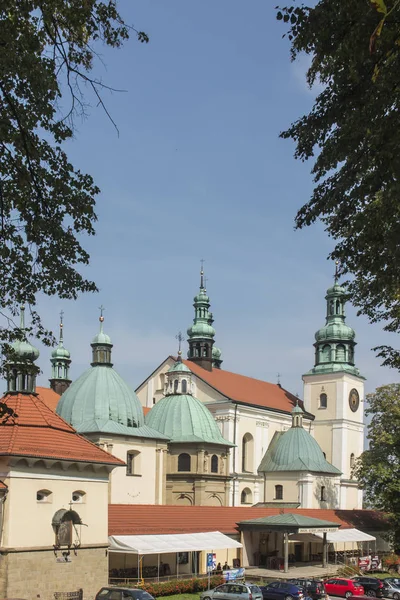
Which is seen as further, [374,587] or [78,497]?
[374,587]

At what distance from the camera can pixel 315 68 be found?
15000mm

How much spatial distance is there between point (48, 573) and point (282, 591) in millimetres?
9451

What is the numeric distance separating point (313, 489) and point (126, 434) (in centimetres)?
2032

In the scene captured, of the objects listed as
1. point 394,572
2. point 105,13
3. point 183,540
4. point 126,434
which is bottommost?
point 394,572

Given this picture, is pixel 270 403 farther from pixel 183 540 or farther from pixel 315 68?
pixel 315 68

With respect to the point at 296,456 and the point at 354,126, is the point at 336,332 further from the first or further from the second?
the point at 354,126

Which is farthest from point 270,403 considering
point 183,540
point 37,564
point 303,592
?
point 37,564

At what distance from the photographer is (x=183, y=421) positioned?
185 ft

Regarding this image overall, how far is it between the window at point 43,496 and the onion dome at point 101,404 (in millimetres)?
19638

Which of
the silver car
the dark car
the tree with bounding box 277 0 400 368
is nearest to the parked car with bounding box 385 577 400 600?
the silver car

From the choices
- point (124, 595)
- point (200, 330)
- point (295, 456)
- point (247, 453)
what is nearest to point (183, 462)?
point (295, 456)

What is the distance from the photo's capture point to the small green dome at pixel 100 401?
1984 inches

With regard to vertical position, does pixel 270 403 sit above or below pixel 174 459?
above

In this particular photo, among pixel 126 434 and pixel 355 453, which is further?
pixel 355 453
